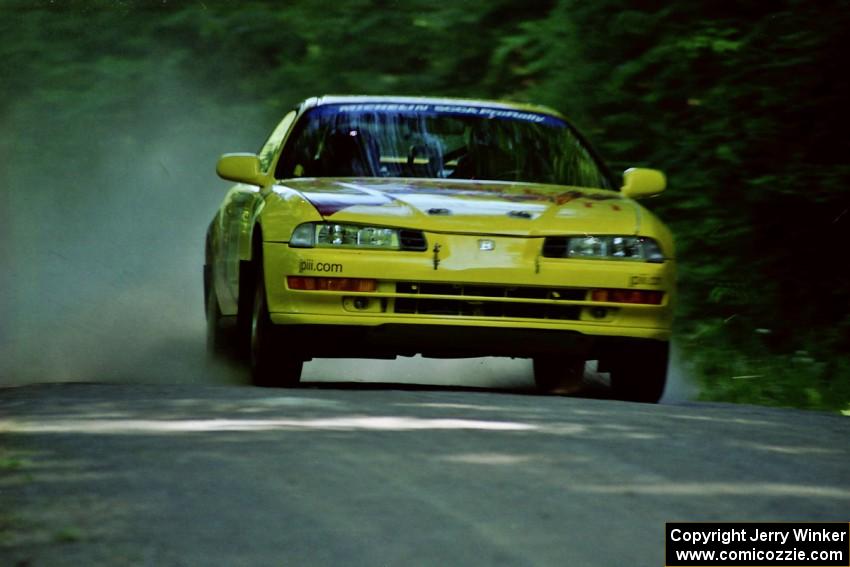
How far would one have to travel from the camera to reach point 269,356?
9.91m

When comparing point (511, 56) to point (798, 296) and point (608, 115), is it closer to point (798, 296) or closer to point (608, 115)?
point (608, 115)

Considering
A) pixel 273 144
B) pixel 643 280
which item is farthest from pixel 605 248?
pixel 273 144

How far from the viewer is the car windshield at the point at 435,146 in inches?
426

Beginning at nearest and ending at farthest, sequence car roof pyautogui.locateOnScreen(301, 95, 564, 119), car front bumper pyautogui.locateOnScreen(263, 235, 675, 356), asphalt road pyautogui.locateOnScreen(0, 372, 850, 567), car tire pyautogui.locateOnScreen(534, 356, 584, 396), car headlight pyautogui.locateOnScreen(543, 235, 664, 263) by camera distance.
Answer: asphalt road pyautogui.locateOnScreen(0, 372, 850, 567) → car front bumper pyautogui.locateOnScreen(263, 235, 675, 356) → car headlight pyautogui.locateOnScreen(543, 235, 664, 263) → car roof pyautogui.locateOnScreen(301, 95, 564, 119) → car tire pyautogui.locateOnScreen(534, 356, 584, 396)

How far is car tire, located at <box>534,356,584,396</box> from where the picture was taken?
11734mm

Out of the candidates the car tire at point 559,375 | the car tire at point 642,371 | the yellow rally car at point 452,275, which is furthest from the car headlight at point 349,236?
the car tire at point 559,375

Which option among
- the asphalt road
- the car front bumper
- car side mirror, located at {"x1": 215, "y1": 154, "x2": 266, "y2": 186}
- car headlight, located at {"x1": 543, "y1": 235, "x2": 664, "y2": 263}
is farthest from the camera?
car side mirror, located at {"x1": 215, "y1": 154, "x2": 266, "y2": 186}

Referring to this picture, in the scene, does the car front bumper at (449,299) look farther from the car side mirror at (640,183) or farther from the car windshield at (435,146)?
the car side mirror at (640,183)

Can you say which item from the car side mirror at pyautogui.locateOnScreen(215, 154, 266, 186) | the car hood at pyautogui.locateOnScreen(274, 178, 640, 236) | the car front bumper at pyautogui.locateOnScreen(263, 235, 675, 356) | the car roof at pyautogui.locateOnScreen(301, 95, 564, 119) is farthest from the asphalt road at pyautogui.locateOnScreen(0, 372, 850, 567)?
the car roof at pyautogui.locateOnScreen(301, 95, 564, 119)

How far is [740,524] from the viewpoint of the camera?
20.1ft

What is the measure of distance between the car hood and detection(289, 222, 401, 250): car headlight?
45 millimetres

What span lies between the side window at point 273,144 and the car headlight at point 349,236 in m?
1.50

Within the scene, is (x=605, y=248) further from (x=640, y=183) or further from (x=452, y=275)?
(x=640, y=183)

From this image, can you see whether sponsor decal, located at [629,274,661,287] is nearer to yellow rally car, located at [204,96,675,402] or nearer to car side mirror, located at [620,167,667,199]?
yellow rally car, located at [204,96,675,402]
